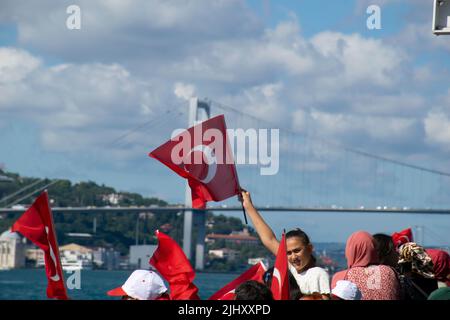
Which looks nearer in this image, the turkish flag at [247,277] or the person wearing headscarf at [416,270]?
the turkish flag at [247,277]

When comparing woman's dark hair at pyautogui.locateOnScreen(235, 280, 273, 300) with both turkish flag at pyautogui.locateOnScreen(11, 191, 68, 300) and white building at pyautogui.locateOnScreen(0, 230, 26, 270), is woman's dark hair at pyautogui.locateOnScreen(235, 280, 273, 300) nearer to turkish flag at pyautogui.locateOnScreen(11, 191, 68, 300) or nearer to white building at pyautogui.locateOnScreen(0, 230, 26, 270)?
turkish flag at pyautogui.locateOnScreen(11, 191, 68, 300)

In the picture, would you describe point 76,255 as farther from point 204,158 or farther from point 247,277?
point 247,277

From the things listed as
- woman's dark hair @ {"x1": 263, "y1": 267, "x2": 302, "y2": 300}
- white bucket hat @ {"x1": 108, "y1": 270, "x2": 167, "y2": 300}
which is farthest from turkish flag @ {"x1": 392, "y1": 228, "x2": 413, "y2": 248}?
white bucket hat @ {"x1": 108, "y1": 270, "x2": 167, "y2": 300}

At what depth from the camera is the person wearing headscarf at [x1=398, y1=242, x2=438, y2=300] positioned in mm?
5246

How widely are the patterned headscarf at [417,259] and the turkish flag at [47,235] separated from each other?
1419 millimetres

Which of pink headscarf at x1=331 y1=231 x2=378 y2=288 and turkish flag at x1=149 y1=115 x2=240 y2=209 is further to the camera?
turkish flag at x1=149 y1=115 x2=240 y2=209

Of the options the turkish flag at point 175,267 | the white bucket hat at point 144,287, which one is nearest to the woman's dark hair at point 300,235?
the turkish flag at point 175,267

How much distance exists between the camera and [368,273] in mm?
5000

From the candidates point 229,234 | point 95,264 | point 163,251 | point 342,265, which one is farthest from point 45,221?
point 229,234

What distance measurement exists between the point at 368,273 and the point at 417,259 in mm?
446

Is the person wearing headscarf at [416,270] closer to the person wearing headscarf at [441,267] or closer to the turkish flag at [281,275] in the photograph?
the person wearing headscarf at [441,267]

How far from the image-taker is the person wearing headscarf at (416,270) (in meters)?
5.25

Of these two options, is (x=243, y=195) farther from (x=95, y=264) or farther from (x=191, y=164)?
(x=95, y=264)
